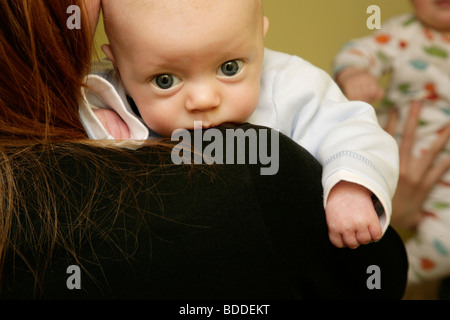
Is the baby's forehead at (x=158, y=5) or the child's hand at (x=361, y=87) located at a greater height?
the child's hand at (x=361, y=87)

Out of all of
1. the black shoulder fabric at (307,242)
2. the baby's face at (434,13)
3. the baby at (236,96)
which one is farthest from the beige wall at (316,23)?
the black shoulder fabric at (307,242)

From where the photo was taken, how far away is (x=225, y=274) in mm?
450

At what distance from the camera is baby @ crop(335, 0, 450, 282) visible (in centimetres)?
130

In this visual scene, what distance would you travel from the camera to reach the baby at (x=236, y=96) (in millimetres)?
562

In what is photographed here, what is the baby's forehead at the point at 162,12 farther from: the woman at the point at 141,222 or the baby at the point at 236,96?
the woman at the point at 141,222

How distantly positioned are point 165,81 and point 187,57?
0.05m

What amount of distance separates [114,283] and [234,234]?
0.12 meters

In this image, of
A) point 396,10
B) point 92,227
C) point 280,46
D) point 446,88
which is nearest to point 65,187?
point 92,227

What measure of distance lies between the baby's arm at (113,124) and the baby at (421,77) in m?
0.74

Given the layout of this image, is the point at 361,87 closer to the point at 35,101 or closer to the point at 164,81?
the point at 164,81

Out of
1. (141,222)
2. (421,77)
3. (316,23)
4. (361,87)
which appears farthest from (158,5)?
(316,23)

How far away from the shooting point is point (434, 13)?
1336 millimetres

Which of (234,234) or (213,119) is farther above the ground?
(213,119)

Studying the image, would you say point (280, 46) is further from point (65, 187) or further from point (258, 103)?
point (65, 187)
